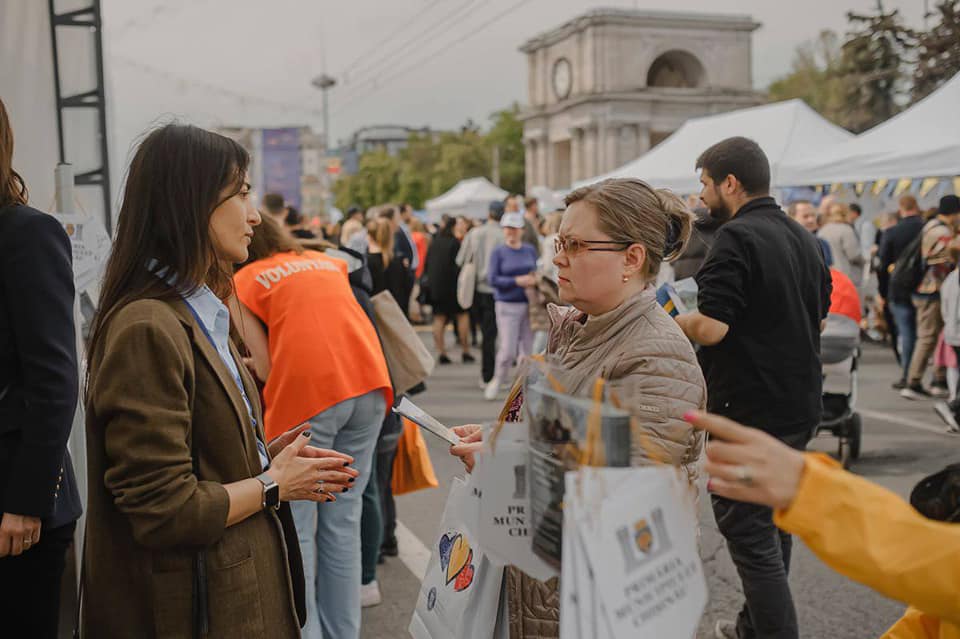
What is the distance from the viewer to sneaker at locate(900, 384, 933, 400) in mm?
9578

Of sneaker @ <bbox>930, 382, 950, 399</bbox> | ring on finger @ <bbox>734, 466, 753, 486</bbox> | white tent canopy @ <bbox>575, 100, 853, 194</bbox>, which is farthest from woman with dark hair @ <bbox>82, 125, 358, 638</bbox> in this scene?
white tent canopy @ <bbox>575, 100, 853, 194</bbox>

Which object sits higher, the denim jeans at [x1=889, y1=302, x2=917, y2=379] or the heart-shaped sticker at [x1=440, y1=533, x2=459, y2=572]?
the heart-shaped sticker at [x1=440, y1=533, x2=459, y2=572]

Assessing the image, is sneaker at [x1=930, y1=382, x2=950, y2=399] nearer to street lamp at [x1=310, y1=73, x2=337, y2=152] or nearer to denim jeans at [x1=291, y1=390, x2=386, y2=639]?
denim jeans at [x1=291, y1=390, x2=386, y2=639]

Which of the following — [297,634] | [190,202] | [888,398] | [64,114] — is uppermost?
[64,114]

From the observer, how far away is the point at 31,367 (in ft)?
7.41

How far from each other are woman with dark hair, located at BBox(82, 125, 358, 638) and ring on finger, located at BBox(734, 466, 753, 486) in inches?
44.4

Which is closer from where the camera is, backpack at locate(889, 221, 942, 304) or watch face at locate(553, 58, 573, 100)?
backpack at locate(889, 221, 942, 304)

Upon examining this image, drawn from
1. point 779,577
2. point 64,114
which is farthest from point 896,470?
point 64,114

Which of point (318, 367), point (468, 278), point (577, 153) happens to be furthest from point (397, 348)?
point (577, 153)

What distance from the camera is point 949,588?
1290 mm

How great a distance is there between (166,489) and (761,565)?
2.29 meters

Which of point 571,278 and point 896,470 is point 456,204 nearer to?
point 896,470

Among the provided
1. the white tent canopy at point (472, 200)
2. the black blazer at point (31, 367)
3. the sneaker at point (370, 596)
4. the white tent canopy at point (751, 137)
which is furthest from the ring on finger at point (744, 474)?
the white tent canopy at point (472, 200)

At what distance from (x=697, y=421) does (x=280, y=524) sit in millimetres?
1210
